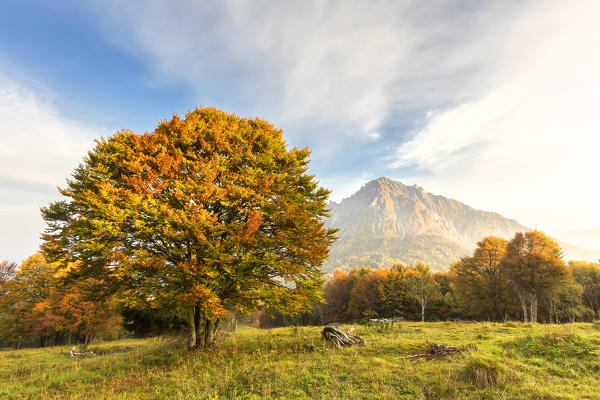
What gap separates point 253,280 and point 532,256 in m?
37.7

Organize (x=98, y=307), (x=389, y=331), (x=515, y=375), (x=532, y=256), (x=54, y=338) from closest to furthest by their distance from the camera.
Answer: (x=515, y=375), (x=389, y=331), (x=98, y=307), (x=532, y=256), (x=54, y=338)

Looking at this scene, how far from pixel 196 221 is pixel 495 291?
156 ft

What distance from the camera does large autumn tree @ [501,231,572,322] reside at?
29.0 m

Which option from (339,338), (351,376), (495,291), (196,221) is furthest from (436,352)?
(495,291)

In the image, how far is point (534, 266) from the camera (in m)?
30.0

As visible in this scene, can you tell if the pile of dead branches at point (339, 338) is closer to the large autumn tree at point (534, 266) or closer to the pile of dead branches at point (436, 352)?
the pile of dead branches at point (436, 352)

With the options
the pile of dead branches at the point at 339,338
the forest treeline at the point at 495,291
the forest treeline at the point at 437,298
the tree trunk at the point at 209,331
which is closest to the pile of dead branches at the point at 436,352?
the pile of dead branches at the point at 339,338

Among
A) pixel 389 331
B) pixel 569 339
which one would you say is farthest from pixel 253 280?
pixel 569 339

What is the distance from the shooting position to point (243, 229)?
1209 centimetres

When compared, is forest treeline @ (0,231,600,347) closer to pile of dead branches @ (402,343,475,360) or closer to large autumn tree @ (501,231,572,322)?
large autumn tree @ (501,231,572,322)

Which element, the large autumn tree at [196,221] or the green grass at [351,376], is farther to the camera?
the large autumn tree at [196,221]

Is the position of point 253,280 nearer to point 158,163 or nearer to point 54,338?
point 158,163

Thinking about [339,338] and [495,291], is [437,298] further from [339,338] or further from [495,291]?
[339,338]

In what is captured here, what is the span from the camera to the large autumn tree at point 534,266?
95.1 ft
